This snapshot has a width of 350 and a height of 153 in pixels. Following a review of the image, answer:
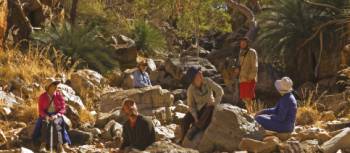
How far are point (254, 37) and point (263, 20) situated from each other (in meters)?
1.36

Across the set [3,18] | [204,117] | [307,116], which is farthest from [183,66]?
[204,117]

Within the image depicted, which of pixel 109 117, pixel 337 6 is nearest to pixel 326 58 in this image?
pixel 337 6

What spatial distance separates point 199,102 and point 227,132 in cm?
61

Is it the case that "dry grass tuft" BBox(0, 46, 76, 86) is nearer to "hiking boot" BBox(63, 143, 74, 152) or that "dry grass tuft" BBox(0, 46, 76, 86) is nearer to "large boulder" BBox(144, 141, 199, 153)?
"hiking boot" BBox(63, 143, 74, 152)

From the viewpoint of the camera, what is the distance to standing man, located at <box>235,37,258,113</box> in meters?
9.79

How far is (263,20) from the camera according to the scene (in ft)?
51.8

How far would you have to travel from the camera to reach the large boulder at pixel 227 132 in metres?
7.18

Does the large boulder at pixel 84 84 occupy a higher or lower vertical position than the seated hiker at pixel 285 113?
lower

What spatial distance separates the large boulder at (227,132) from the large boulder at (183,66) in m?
8.76

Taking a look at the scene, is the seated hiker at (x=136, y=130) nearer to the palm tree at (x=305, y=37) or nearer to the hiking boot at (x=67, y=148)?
the hiking boot at (x=67, y=148)

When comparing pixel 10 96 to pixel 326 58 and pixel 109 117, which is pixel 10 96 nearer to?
pixel 109 117

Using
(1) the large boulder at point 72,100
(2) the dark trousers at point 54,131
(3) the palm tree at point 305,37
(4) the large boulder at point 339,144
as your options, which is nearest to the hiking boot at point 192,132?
(4) the large boulder at point 339,144

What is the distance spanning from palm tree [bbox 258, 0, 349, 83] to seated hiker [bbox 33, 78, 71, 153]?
7.38 m

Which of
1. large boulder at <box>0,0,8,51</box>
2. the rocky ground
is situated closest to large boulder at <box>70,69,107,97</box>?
the rocky ground
